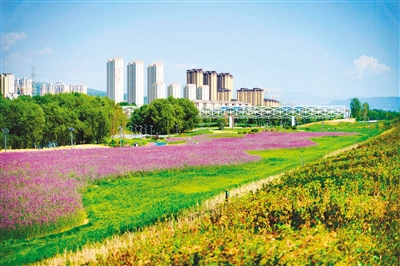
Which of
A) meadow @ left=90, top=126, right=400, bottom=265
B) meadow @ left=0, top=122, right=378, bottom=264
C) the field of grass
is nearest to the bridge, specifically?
meadow @ left=0, top=122, right=378, bottom=264

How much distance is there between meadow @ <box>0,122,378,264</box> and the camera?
30.2 feet

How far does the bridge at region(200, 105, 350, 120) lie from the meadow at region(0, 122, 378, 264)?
82612 mm

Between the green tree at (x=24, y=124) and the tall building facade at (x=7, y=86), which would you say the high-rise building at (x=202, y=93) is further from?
the green tree at (x=24, y=124)

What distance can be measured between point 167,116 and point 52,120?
3088 centimetres

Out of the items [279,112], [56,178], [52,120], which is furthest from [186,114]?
[56,178]

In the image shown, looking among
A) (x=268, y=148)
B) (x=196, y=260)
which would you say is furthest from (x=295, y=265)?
(x=268, y=148)

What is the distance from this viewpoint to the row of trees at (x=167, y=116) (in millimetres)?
70875

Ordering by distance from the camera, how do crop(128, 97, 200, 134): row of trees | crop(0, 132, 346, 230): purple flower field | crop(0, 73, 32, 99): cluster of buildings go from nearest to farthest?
crop(0, 132, 346, 230): purple flower field, crop(0, 73, 32, 99): cluster of buildings, crop(128, 97, 200, 134): row of trees

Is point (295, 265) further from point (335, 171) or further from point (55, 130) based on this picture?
point (55, 130)

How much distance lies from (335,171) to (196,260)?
6078 mm

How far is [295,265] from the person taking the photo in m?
4.44

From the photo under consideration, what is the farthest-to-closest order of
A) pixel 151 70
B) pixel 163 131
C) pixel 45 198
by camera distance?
pixel 151 70
pixel 163 131
pixel 45 198

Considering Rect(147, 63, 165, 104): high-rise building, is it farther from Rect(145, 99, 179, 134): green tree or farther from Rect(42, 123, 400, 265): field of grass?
Rect(42, 123, 400, 265): field of grass

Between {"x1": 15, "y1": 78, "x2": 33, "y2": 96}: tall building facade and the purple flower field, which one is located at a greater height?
{"x1": 15, "y1": 78, "x2": 33, "y2": 96}: tall building facade
